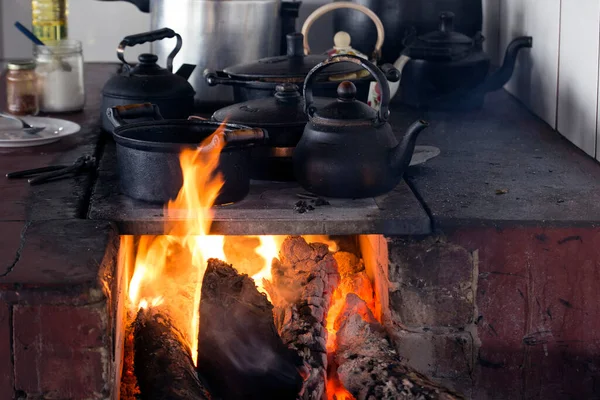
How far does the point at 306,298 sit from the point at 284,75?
→ 637 millimetres

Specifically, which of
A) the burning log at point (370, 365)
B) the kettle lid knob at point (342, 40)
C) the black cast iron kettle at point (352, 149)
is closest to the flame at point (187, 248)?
the black cast iron kettle at point (352, 149)

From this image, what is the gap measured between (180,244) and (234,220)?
0.57m

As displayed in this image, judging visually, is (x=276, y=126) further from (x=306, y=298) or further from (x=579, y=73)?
(x=579, y=73)

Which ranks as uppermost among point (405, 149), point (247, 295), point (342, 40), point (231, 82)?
point (342, 40)

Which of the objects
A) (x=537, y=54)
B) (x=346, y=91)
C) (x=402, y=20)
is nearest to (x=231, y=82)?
(x=346, y=91)

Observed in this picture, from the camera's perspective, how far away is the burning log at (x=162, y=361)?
1.70m

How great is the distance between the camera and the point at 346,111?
1940 mm

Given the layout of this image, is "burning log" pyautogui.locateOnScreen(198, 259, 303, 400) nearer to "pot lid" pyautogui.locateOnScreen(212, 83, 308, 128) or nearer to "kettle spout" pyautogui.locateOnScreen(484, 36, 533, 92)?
"pot lid" pyautogui.locateOnScreen(212, 83, 308, 128)

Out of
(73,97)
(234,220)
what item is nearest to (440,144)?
(234,220)

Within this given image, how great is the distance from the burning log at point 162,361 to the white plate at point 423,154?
741 millimetres

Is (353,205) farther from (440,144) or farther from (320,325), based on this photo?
(440,144)

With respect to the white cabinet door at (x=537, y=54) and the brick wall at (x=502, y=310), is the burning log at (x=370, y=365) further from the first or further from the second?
the white cabinet door at (x=537, y=54)

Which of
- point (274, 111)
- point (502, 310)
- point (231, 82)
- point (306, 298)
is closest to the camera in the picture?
point (502, 310)

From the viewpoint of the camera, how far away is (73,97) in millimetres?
2906
